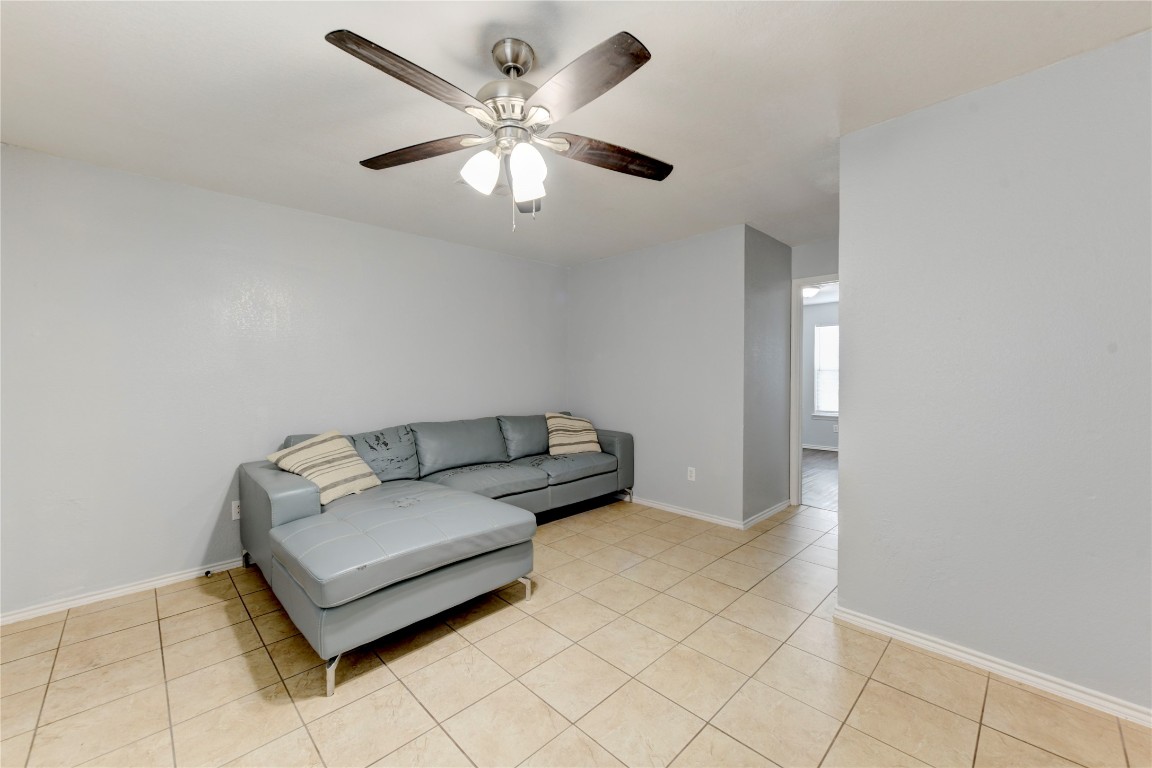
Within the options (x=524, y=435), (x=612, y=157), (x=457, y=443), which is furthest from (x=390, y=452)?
(x=612, y=157)

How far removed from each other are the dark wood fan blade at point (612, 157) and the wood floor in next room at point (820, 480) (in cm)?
277

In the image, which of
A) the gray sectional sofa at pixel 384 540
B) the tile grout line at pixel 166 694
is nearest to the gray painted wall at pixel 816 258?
the gray sectional sofa at pixel 384 540

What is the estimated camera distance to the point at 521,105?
162 centimetres

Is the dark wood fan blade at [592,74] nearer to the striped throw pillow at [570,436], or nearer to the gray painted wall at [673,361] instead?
the gray painted wall at [673,361]

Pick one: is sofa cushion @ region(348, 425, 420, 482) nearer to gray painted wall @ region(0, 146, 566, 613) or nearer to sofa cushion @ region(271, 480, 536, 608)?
gray painted wall @ region(0, 146, 566, 613)

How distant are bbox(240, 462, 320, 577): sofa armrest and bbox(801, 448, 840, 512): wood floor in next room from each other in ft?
11.4

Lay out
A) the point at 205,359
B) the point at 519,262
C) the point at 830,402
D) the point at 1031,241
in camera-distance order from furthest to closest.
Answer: the point at 830,402
the point at 519,262
the point at 205,359
the point at 1031,241

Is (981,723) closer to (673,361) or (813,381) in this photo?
(673,361)

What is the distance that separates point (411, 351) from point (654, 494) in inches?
101

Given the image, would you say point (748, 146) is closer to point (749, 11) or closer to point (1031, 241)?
point (749, 11)

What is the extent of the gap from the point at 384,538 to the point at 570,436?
2475 mm

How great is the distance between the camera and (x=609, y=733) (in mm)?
1620

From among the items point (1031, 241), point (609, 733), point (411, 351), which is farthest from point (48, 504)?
point (1031, 241)

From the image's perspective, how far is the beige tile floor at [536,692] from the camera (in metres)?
1.54
